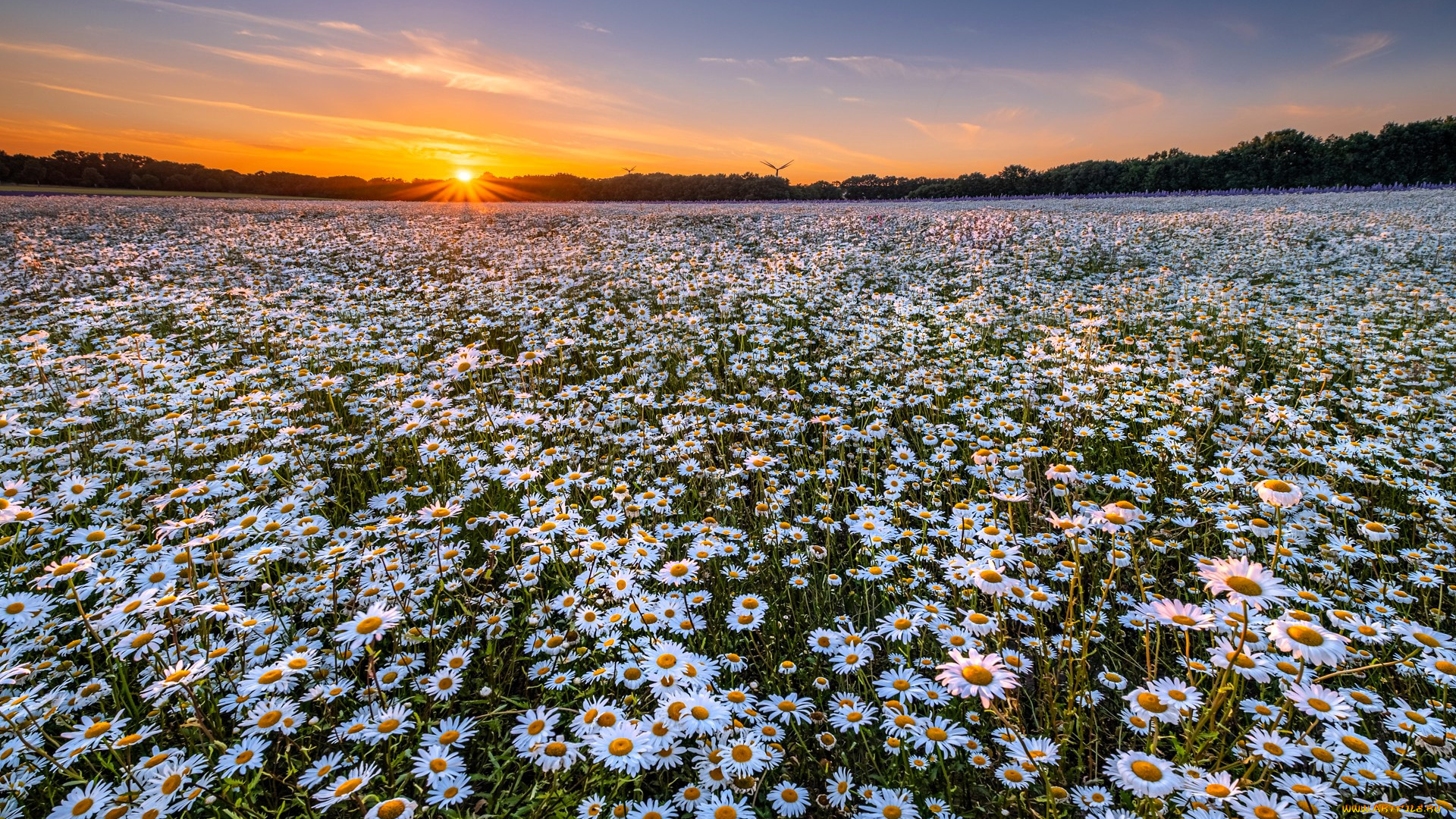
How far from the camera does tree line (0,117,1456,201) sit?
43.4 m

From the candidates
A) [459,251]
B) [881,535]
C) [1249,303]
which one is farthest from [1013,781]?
[459,251]

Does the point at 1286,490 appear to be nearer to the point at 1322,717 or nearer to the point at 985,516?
the point at 1322,717

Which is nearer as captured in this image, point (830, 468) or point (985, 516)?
point (985, 516)

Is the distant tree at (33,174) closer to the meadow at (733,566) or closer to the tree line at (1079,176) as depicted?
the tree line at (1079,176)

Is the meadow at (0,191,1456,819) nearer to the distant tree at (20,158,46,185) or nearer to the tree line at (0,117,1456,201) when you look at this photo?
the tree line at (0,117,1456,201)

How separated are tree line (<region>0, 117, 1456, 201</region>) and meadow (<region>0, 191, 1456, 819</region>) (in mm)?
41516

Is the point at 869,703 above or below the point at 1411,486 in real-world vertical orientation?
below

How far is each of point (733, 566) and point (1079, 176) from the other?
5691 cm

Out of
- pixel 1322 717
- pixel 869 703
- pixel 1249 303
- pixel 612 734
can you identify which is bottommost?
pixel 869 703

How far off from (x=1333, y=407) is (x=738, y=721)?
684 centimetres

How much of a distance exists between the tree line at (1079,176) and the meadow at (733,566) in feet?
136

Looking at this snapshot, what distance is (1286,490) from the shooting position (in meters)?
2.11

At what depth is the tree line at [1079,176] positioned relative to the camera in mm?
43375

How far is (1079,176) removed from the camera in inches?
1866
